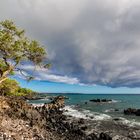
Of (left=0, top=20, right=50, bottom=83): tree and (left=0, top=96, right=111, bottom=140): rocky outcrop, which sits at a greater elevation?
(left=0, top=20, right=50, bottom=83): tree

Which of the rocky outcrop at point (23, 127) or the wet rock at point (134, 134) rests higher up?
the rocky outcrop at point (23, 127)

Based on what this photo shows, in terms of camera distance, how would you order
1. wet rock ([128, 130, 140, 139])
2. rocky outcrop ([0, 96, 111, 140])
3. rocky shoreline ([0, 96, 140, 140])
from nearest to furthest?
1. rocky outcrop ([0, 96, 111, 140])
2. rocky shoreline ([0, 96, 140, 140])
3. wet rock ([128, 130, 140, 139])

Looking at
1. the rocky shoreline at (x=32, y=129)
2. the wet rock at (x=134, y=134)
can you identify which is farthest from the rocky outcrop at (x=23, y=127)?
the wet rock at (x=134, y=134)

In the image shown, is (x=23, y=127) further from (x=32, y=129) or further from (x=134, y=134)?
(x=134, y=134)

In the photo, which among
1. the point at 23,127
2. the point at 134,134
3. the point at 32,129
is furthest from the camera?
the point at 134,134

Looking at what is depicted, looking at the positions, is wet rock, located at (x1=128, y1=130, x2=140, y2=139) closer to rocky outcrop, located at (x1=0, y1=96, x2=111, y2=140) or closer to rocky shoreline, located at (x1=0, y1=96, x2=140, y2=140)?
rocky shoreline, located at (x1=0, y1=96, x2=140, y2=140)

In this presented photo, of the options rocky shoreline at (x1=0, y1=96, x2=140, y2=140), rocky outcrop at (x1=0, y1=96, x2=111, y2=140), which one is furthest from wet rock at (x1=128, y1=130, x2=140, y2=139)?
rocky outcrop at (x1=0, y1=96, x2=111, y2=140)

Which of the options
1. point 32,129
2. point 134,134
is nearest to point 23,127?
point 32,129

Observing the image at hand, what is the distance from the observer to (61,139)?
3306 centimetres

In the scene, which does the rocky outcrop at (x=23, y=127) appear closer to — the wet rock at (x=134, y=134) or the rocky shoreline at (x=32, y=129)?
the rocky shoreline at (x=32, y=129)

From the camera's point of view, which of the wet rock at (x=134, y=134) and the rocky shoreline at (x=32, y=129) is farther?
the wet rock at (x=134, y=134)

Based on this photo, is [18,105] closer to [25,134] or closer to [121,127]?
[25,134]

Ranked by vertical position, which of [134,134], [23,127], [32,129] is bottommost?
[134,134]

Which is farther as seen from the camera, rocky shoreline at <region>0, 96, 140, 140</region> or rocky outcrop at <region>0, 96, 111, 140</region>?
rocky shoreline at <region>0, 96, 140, 140</region>
